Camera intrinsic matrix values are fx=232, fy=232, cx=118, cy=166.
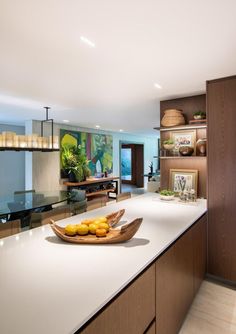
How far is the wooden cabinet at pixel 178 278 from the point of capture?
5.02 ft

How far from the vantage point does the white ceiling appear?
4.70 feet

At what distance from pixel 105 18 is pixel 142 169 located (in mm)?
9611

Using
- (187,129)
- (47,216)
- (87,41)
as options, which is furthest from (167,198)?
(87,41)

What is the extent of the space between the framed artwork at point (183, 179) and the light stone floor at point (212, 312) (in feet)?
4.17

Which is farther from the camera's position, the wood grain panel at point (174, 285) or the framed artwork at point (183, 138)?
the framed artwork at point (183, 138)

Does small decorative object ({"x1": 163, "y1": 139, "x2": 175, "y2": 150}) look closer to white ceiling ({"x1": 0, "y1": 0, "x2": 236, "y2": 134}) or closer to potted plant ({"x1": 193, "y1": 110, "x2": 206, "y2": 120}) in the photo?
potted plant ({"x1": 193, "y1": 110, "x2": 206, "y2": 120})

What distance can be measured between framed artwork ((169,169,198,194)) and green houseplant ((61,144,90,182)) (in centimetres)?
342

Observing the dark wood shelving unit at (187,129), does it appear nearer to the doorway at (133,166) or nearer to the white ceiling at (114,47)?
the white ceiling at (114,47)

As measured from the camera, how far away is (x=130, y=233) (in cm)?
164

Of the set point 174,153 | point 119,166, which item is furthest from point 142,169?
point 174,153

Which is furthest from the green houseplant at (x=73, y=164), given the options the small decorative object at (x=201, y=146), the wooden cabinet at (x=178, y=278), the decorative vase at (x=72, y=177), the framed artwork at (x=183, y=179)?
the wooden cabinet at (x=178, y=278)

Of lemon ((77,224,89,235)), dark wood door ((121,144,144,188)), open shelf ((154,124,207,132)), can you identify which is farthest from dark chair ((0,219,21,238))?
dark wood door ((121,144,144,188))

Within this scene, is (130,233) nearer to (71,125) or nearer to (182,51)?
(182,51)

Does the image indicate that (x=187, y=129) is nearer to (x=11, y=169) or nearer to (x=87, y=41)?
(x=87, y=41)
